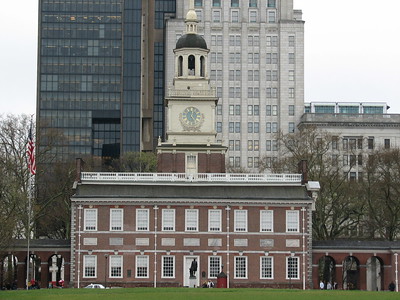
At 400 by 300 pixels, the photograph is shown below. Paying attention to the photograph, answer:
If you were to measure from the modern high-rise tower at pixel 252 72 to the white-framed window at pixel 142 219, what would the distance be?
9483 centimetres

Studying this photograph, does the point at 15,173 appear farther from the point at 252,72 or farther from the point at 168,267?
the point at 252,72

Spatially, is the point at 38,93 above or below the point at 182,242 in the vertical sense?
above

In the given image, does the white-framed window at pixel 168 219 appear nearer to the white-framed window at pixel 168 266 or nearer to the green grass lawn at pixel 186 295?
the white-framed window at pixel 168 266

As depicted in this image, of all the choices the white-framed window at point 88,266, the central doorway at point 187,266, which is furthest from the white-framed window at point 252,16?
the white-framed window at point 88,266

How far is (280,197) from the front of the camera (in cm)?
9631

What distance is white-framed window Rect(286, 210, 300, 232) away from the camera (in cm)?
9650

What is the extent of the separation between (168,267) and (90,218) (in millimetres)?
7677

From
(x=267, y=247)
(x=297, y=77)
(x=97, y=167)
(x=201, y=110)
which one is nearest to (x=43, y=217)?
(x=201, y=110)

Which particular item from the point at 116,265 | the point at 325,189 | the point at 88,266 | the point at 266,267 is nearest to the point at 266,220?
the point at 266,267

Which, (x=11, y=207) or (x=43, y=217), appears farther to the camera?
(x=43, y=217)

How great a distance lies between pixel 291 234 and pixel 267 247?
2.29 m

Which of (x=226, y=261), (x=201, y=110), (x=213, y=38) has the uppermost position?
(x=213, y=38)

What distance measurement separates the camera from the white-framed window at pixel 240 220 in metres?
96.4

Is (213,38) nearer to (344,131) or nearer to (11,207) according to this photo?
(344,131)
